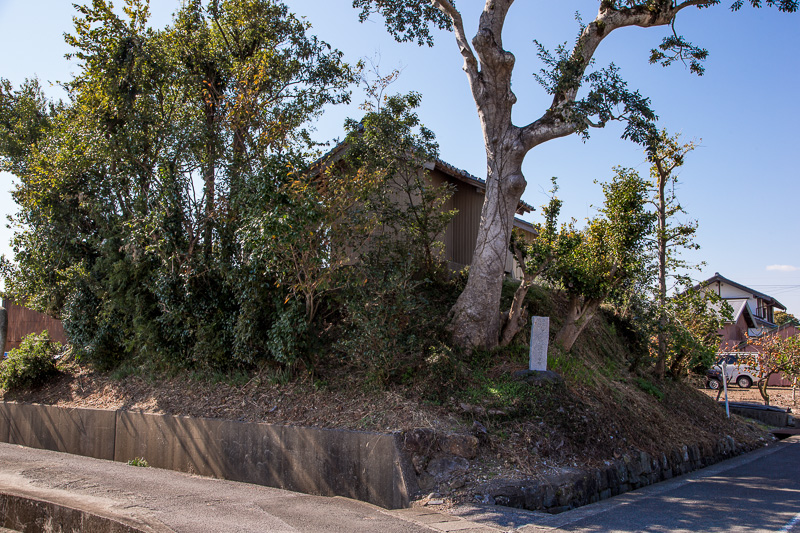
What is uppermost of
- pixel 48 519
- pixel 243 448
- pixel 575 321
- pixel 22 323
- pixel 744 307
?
pixel 744 307

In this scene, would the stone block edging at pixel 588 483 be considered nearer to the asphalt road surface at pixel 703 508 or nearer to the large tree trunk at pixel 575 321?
the asphalt road surface at pixel 703 508

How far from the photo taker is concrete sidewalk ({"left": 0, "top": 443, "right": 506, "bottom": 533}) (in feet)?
18.3

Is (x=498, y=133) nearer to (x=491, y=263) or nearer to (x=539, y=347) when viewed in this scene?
(x=491, y=263)

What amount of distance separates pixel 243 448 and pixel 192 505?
1973mm

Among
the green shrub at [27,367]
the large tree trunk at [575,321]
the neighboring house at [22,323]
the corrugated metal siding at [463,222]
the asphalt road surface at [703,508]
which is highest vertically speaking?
the corrugated metal siding at [463,222]

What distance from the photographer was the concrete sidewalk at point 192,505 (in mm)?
5590

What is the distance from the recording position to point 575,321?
36.5ft

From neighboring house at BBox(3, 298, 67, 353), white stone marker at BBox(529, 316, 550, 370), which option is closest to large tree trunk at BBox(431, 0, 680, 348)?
white stone marker at BBox(529, 316, 550, 370)

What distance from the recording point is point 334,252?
8719 millimetres

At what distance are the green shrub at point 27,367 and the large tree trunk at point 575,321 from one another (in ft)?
35.9

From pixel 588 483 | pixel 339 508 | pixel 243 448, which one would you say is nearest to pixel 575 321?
pixel 588 483

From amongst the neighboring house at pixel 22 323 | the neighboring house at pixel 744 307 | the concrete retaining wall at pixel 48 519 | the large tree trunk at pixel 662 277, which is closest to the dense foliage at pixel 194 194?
the concrete retaining wall at pixel 48 519

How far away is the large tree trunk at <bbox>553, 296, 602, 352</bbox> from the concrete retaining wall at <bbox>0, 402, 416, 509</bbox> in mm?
5332

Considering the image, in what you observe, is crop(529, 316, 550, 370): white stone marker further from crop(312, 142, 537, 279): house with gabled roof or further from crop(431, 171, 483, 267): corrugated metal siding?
crop(431, 171, 483, 267): corrugated metal siding
